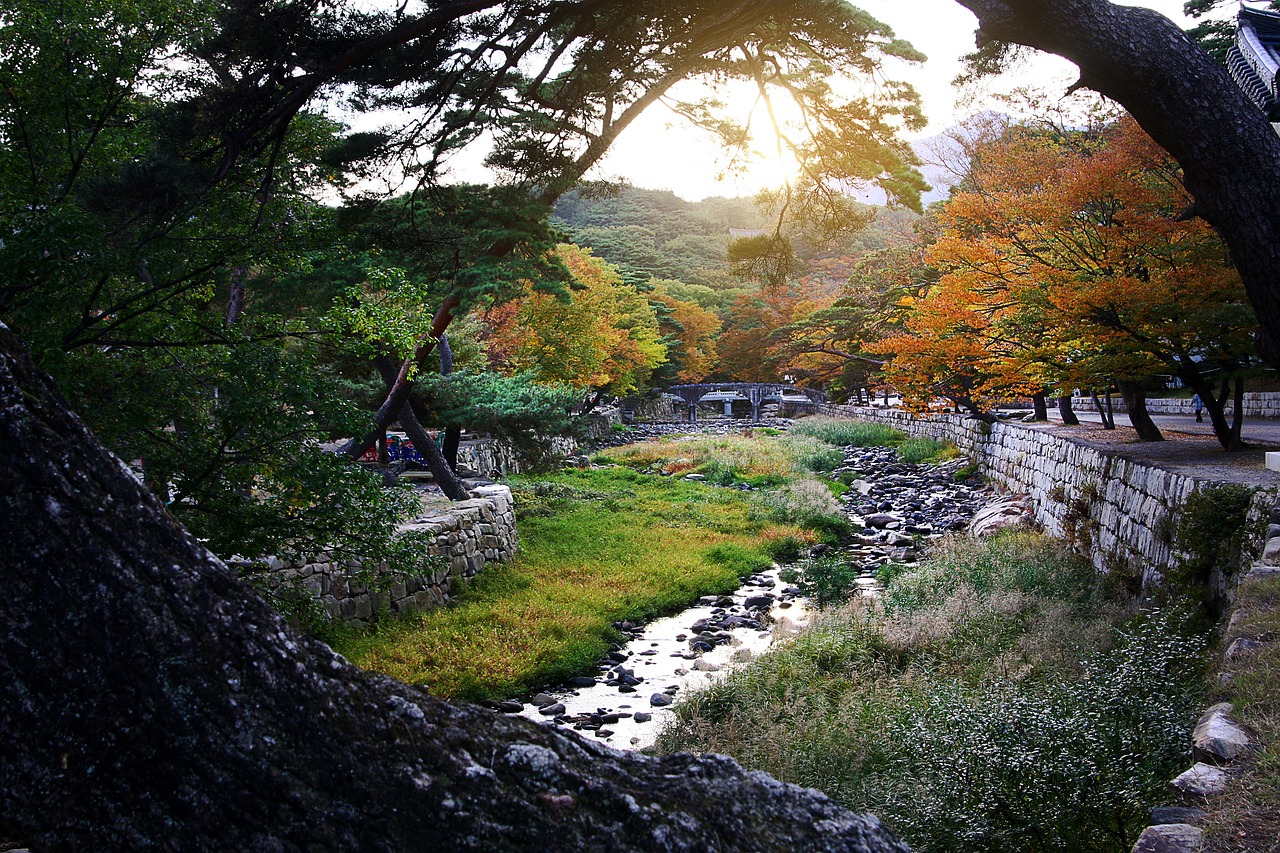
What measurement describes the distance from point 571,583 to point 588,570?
1.96 feet

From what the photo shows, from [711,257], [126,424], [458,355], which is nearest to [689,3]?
[126,424]

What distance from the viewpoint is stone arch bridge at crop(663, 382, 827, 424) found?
143 ft

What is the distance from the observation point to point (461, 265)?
24.3ft

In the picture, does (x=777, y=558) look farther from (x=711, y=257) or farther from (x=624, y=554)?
(x=711, y=257)

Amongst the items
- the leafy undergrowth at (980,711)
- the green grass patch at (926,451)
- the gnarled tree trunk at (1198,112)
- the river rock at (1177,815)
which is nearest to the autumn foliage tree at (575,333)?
the green grass patch at (926,451)

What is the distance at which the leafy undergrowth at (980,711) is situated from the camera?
11.2ft

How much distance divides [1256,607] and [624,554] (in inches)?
299

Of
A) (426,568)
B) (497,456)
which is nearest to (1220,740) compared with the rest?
(426,568)

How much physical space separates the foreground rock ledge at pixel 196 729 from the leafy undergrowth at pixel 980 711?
211 centimetres

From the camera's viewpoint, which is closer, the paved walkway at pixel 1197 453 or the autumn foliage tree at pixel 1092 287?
the paved walkway at pixel 1197 453

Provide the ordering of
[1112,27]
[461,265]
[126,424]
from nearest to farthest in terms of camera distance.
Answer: [1112,27], [126,424], [461,265]

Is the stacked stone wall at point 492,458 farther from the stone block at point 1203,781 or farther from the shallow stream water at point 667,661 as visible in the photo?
the stone block at point 1203,781

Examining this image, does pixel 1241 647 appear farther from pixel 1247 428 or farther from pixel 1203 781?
pixel 1247 428

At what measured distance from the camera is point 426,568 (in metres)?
5.73
